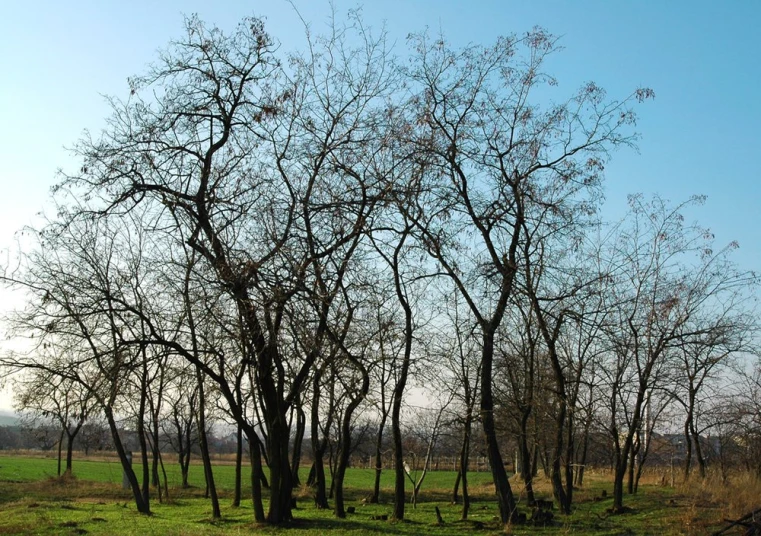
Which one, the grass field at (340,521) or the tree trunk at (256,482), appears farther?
the tree trunk at (256,482)

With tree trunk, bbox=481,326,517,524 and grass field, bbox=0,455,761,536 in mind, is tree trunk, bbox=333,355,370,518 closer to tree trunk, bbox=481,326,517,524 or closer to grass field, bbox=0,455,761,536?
grass field, bbox=0,455,761,536

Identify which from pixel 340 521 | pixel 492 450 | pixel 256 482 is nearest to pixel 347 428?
pixel 340 521

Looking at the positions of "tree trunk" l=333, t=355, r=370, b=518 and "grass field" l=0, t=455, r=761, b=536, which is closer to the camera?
"grass field" l=0, t=455, r=761, b=536

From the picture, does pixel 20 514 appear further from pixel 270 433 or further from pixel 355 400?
pixel 355 400

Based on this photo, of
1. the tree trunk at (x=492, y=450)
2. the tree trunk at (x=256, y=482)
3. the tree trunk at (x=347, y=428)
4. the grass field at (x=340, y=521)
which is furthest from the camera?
the tree trunk at (x=347, y=428)

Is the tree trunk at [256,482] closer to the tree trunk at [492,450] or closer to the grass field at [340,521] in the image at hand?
the grass field at [340,521]

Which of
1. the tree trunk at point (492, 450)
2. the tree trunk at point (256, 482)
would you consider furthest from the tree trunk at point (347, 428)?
the tree trunk at point (492, 450)

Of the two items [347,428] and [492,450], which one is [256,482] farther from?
[492,450]

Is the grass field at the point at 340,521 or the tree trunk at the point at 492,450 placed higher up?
the tree trunk at the point at 492,450

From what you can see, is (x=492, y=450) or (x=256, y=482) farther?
(x=256, y=482)

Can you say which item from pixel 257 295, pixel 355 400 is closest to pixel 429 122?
pixel 257 295

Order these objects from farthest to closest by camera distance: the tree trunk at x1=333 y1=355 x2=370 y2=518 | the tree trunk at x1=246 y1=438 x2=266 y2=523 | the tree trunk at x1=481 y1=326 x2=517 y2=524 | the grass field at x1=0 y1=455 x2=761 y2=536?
the tree trunk at x1=333 y1=355 x2=370 y2=518 → the tree trunk at x1=246 y1=438 x2=266 y2=523 → the tree trunk at x1=481 y1=326 x2=517 y2=524 → the grass field at x1=0 y1=455 x2=761 y2=536

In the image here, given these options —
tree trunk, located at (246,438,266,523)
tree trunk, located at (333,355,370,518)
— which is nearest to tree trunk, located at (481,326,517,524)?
tree trunk, located at (333,355,370,518)

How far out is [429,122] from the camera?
58.2 feet
